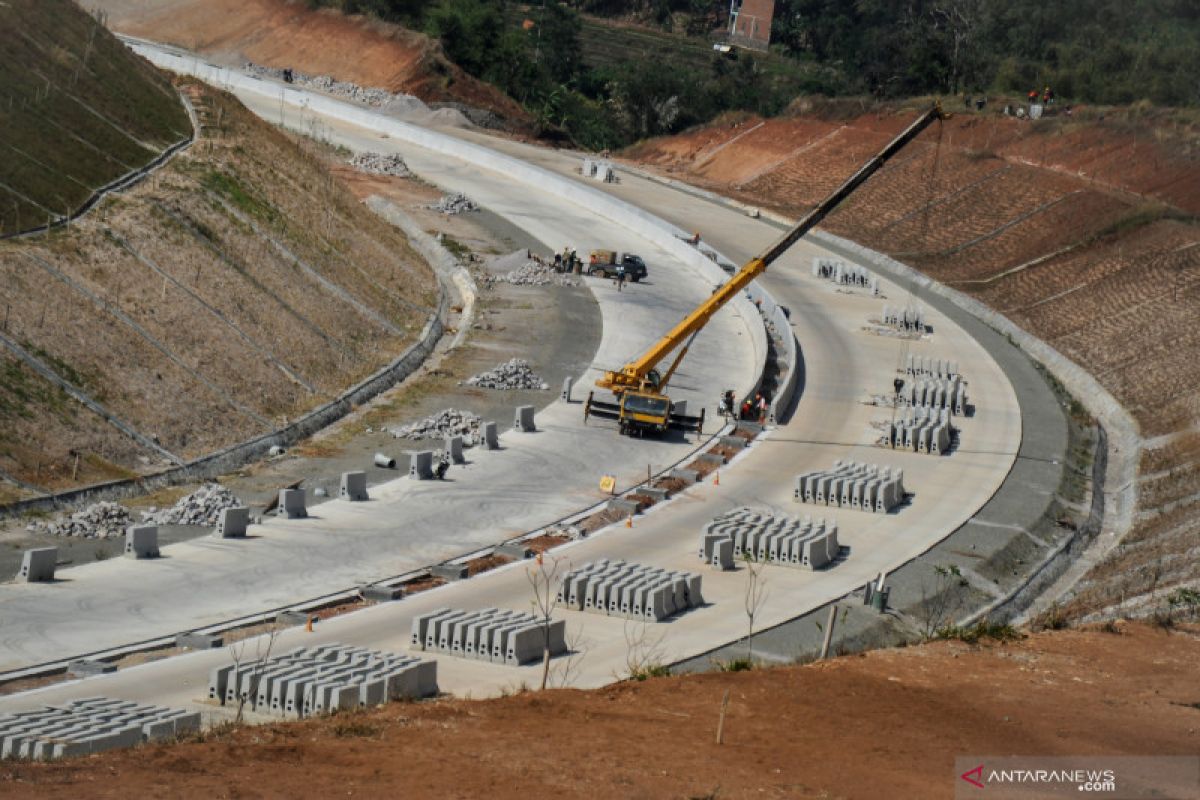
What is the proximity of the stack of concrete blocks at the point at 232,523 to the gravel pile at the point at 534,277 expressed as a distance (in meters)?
33.8

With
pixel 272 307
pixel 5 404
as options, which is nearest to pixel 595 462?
pixel 272 307

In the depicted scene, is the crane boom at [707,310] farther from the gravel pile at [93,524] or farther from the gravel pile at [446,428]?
the gravel pile at [93,524]

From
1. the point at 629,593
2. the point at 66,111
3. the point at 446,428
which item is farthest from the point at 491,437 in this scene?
the point at 66,111

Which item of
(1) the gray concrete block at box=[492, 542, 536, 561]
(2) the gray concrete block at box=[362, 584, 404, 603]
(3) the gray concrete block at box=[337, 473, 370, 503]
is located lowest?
(2) the gray concrete block at box=[362, 584, 404, 603]

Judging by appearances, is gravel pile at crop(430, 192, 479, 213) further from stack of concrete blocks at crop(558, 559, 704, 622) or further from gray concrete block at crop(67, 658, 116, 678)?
gray concrete block at crop(67, 658, 116, 678)

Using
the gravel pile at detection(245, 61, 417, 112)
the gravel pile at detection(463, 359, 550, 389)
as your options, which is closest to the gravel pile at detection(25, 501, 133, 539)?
the gravel pile at detection(463, 359, 550, 389)

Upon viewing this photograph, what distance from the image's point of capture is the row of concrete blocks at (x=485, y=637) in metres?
33.7

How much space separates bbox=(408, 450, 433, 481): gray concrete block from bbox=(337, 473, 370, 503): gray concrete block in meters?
2.39

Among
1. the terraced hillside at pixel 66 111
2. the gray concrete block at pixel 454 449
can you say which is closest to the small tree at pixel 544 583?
the gray concrete block at pixel 454 449

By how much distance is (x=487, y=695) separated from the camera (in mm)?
31203

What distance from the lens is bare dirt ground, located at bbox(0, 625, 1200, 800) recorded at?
2219cm

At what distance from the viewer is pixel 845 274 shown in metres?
82.7

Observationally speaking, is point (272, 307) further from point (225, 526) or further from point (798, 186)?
point (798, 186)

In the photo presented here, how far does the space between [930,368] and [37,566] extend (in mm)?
38708
